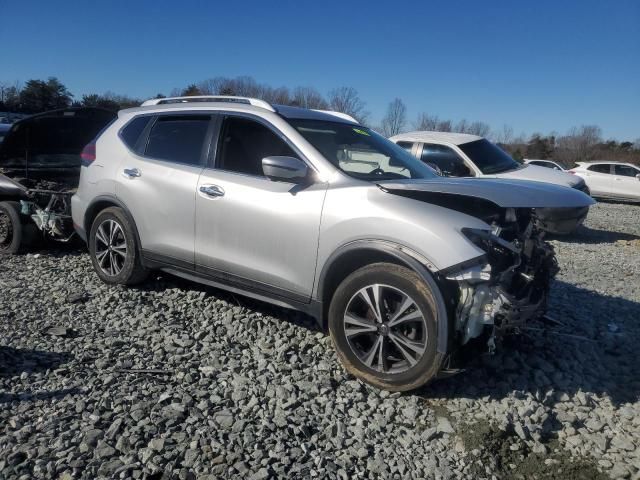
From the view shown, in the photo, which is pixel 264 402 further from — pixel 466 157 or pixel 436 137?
pixel 436 137

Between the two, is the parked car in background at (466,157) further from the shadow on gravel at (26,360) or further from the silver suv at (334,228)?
the shadow on gravel at (26,360)

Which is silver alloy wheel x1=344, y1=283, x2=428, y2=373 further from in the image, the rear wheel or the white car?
the white car

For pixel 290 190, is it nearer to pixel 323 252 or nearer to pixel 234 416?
pixel 323 252

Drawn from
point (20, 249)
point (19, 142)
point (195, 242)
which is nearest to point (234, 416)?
point (195, 242)

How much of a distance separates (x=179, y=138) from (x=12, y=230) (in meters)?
3.29

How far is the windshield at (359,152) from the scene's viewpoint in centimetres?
401

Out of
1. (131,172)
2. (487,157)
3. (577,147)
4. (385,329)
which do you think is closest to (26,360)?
(131,172)

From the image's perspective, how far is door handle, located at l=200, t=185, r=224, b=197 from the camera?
411cm

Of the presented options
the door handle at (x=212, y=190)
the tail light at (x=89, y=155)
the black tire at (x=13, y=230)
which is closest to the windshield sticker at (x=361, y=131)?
the door handle at (x=212, y=190)

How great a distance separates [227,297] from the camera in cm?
498

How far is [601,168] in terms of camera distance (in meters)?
19.6

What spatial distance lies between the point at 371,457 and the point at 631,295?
4.77 metres

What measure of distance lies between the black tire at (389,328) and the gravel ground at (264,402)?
0.17m

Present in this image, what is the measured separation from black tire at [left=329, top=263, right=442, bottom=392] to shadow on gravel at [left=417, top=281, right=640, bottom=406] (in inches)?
11.4
